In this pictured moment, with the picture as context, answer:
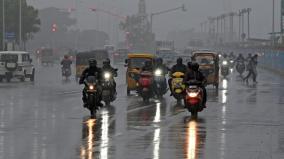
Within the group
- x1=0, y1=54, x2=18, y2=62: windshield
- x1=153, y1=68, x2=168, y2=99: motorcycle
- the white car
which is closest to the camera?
x1=153, y1=68, x2=168, y2=99: motorcycle

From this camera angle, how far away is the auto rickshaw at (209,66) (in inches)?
1549

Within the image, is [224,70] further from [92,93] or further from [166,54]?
[166,54]

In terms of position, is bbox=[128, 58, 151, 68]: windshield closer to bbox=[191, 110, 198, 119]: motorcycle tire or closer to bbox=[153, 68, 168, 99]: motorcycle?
bbox=[153, 68, 168, 99]: motorcycle

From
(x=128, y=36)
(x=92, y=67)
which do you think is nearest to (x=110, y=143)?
(x=92, y=67)

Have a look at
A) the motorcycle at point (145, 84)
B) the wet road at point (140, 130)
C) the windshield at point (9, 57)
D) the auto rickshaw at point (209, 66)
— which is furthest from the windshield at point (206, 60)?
the windshield at point (9, 57)

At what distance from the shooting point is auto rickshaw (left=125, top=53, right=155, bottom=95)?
34.0 meters

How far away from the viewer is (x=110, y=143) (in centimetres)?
1633

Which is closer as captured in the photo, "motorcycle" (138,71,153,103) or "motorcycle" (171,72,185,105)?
"motorcycle" (171,72,185,105)

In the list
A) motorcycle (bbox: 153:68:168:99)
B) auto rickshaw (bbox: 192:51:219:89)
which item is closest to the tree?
auto rickshaw (bbox: 192:51:219:89)

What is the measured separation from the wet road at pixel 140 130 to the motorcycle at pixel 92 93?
0.31m

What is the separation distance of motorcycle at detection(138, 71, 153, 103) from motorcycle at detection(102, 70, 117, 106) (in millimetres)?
1782

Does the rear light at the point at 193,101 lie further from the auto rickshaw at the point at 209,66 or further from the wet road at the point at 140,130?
the auto rickshaw at the point at 209,66

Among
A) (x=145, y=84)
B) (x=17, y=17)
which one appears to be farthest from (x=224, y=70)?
(x=17, y=17)

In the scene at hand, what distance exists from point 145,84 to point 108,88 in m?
2.38
